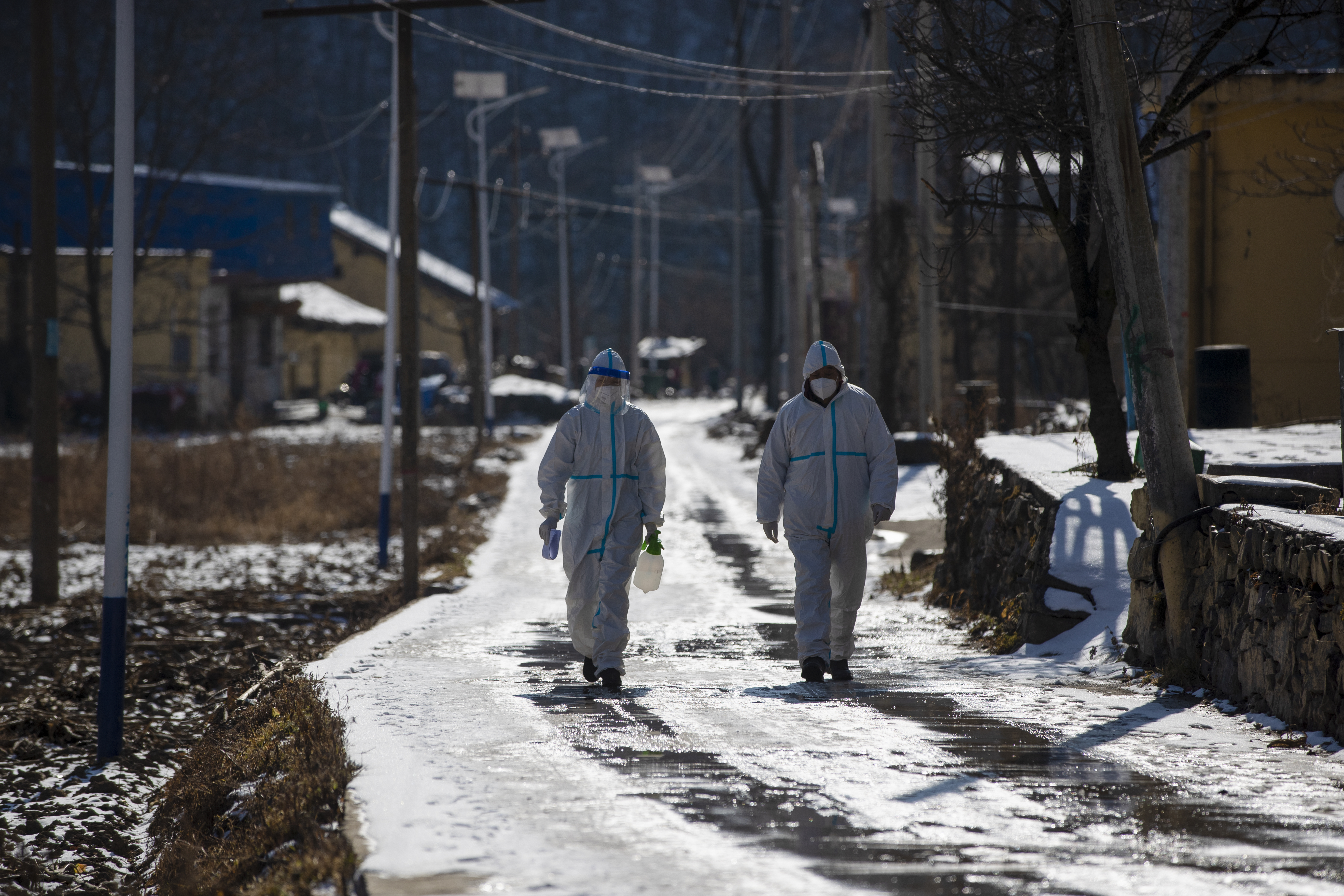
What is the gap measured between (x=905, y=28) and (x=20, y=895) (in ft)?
25.7

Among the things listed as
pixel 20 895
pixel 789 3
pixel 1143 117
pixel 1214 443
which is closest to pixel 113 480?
pixel 20 895

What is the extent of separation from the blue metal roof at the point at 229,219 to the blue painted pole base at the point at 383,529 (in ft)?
83.8

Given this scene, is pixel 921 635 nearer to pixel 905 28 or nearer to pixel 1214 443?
pixel 1214 443

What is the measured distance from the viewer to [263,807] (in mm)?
5168

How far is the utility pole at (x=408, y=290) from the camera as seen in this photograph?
45.3ft

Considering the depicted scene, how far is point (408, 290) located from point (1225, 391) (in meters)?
8.35

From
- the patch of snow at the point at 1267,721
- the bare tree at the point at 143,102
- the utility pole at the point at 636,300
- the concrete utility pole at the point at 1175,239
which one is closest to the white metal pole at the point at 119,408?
the patch of snow at the point at 1267,721

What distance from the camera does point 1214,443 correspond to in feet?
37.8

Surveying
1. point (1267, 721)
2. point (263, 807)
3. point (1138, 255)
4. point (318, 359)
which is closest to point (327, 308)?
point (318, 359)

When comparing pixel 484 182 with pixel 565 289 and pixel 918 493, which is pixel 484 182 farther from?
pixel 918 493

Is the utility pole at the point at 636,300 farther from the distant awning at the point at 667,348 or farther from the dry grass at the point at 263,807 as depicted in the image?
the dry grass at the point at 263,807

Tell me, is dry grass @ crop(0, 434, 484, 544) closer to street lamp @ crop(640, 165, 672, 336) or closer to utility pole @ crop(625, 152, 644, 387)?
utility pole @ crop(625, 152, 644, 387)

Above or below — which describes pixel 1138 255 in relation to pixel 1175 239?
below

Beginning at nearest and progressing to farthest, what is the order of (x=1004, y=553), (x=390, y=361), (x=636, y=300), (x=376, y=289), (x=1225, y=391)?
(x=1004, y=553)
(x=1225, y=391)
(x=390, y=361)
(x=636, y=300)
(x=376, y=289)
